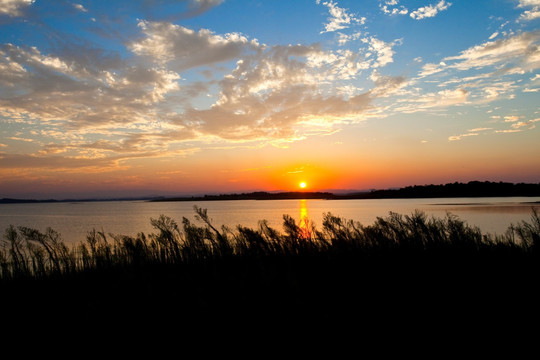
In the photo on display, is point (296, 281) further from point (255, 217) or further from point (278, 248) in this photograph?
A: point (255, 217)

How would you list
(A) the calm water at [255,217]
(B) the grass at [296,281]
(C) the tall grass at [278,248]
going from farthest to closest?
1. (A) the calm water at [255,217]
2. (C) the tall grass at [278,248]
3. (B) the grass at [296,281]

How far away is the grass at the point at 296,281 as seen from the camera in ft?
24.9

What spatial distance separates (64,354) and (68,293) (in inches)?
122

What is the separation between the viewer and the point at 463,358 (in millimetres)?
6059

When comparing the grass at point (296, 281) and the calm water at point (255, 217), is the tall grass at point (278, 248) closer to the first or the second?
the grass at point (296, 281)

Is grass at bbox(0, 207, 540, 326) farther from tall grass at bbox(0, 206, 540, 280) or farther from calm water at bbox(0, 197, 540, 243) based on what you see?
calm water at bbox(0, 197, 540, 243)

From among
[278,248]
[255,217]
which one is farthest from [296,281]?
[255,217]

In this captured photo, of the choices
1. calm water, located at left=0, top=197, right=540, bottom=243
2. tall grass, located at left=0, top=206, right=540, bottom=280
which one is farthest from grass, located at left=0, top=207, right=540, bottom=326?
calm water, located at left=0, top=197, right=540, bottom=243

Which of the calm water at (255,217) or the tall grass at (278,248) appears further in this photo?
the calm water at (255,217)

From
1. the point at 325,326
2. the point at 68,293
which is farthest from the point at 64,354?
the point at 325,326

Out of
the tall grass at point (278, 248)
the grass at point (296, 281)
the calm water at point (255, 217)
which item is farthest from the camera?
the calm water at point (255, 217)

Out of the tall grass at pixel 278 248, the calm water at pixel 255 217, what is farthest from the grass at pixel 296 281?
the calm water at pixel 255 217

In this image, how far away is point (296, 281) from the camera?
724 centimetres

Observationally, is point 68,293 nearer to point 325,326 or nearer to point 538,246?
point 325,326
